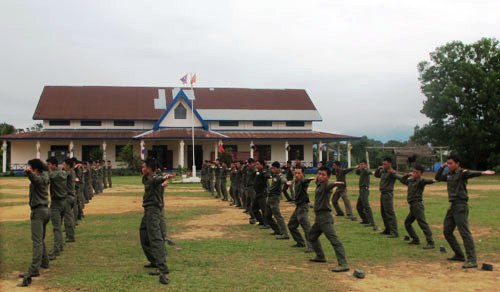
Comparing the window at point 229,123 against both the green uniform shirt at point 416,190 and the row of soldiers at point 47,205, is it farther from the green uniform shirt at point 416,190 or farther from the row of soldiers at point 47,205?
the green uniform shirt at point 416,190

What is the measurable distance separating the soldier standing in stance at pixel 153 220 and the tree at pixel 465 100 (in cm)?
3500

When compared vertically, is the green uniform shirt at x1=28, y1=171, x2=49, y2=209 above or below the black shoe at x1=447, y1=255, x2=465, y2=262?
above

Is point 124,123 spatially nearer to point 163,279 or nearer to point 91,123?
point 91,123

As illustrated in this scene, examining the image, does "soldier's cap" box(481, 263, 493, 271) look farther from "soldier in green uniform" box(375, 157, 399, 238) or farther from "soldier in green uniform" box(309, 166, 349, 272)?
"soldier in green uniform" box(375, 157, 399, 238)

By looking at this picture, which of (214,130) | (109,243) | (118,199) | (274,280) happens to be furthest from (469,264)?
(214,130)

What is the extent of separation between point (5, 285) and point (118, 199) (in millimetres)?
13238

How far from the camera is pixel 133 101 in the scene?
46.1m

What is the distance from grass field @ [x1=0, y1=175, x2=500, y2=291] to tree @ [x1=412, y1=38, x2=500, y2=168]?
87.1 ft

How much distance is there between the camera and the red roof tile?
43531mm

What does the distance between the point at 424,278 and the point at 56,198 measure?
251 inches

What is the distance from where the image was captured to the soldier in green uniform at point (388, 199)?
1138 cm

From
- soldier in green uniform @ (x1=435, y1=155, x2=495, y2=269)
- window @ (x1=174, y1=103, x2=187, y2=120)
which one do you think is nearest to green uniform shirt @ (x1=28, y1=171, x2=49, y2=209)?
soldier in green uniform @ (x1=435, y1=155, x2=495, y2=269)

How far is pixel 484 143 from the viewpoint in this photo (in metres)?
39.2

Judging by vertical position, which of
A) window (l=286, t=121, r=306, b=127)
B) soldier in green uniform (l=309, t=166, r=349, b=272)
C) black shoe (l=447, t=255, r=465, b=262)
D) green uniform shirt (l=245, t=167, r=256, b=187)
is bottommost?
black shoe (l=447, t=255, r=465, b=262)
